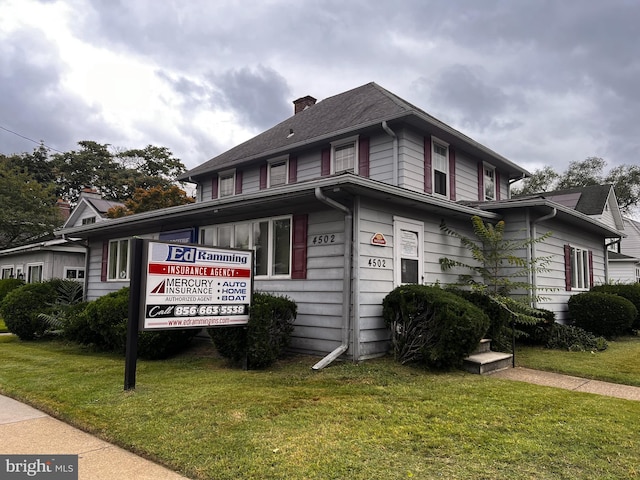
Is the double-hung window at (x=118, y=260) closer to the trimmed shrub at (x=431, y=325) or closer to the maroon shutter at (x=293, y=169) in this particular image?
the maroon shutter at (x=293, y=169)

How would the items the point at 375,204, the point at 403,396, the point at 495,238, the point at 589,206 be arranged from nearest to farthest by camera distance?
the point at 403,396 < the point at 375,204 < the point at 495,238 < the point at 589,206

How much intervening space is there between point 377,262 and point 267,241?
7.57 feet

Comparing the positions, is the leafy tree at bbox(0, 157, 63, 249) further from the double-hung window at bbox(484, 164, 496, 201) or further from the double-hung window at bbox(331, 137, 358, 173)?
the double-hung window at bbox(484, 164, 496, 201)

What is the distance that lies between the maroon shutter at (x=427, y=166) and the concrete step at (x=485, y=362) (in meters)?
4.80

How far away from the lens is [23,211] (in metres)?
25.0

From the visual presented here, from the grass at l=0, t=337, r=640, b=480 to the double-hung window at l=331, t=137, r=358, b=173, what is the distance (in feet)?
20.5

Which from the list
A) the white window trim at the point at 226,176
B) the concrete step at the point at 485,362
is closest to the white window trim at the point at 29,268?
the white window trim at the point at 226,176

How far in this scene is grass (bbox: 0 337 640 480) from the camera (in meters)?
3.12

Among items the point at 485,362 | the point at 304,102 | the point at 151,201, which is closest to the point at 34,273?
the point at 151,201

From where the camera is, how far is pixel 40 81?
1852 centimetres

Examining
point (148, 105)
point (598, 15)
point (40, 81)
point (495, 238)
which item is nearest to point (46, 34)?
point (148, 105)

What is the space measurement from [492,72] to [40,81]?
18.1 m

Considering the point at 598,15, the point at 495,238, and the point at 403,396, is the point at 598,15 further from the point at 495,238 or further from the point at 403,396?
the point at 403,396

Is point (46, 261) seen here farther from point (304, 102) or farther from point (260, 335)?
point (260, 335)
